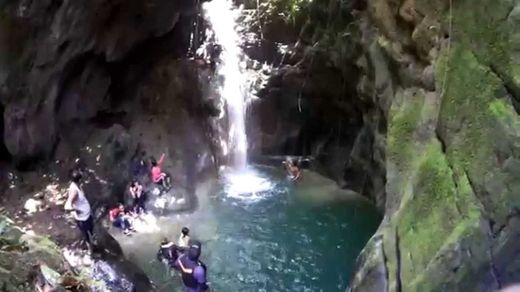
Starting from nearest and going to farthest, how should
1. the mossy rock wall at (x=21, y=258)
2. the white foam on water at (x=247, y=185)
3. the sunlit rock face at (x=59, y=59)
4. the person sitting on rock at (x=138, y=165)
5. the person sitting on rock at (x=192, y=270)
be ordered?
the mossy rock wall at (x=21, y=258)
the person sitting on rock at (x=192, y=270)
the sunlit rock face at (x=59, y=59)
the person sitting on rock at (x=138, y=165)
the white foam on water at (x=247, y=185)

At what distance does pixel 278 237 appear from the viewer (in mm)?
15875

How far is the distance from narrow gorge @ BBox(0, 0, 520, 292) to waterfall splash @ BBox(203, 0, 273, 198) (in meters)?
0.07

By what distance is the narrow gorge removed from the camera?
840 centimetres

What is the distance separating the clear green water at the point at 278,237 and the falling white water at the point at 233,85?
2504 millimetres

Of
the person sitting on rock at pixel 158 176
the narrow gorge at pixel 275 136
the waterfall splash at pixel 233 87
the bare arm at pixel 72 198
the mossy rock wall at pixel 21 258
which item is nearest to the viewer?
the mossy rock wall at pixel 21 258

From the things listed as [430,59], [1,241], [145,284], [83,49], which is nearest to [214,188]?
[83,49]

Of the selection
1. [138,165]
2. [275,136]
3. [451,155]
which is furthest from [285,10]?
[451,155]

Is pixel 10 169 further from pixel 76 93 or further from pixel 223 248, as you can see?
pixel 223 248

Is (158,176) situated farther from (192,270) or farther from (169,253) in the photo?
(192,270)

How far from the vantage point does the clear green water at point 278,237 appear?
44.4ft

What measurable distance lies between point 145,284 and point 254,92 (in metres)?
11.3

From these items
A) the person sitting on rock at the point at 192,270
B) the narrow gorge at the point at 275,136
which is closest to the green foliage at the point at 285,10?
the narrow gorge at the point at 275,136

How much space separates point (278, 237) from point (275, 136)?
6861 millimetres

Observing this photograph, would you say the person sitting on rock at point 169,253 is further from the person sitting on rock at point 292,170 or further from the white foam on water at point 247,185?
the person sitting on rock at point 292,170
